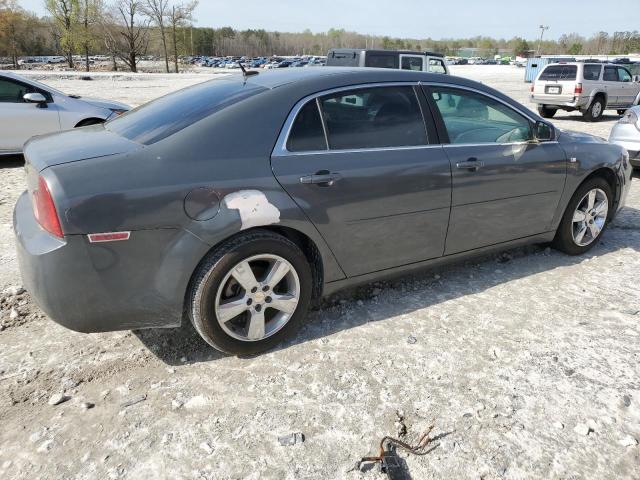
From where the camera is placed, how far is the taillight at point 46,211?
8.14 ft

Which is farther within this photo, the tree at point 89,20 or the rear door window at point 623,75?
the tree at point 89,20

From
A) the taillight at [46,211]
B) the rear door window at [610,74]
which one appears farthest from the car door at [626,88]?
the taillight at [46,211]

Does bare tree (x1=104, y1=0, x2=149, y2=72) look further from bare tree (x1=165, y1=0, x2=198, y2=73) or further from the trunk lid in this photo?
the trunk lid

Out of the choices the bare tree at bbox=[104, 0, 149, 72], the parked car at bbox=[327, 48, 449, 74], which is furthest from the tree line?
the parked car at bbox=[327, 48, 449, 74]

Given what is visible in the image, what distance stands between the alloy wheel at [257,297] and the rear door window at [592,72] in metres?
16.1

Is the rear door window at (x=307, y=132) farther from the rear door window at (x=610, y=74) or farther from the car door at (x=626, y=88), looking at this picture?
the car door at (x=626, y=88)

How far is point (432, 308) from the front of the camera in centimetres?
371

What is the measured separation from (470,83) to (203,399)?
9.57 ft

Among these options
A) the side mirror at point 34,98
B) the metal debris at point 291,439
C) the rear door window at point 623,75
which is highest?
the rear door window at point 623,75

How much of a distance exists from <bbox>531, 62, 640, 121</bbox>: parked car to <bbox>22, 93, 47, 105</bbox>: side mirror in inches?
555

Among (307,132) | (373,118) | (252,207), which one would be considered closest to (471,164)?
(373,118)

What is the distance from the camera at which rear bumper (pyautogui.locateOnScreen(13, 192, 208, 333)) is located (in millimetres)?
2527

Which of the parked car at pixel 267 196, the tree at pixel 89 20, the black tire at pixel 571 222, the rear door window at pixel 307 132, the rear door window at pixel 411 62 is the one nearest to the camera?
the parked car at pixel 267 196

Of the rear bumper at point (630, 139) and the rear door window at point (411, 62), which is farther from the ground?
the rear door window at point (411, 62)
